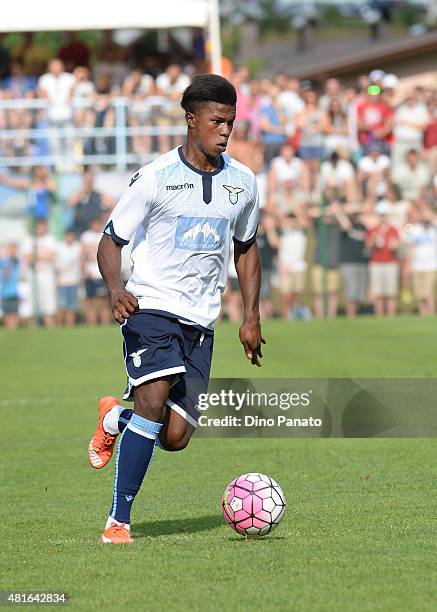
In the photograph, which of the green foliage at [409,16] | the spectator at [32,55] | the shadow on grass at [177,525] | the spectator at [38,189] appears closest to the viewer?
the shadow on grass at [177,525]

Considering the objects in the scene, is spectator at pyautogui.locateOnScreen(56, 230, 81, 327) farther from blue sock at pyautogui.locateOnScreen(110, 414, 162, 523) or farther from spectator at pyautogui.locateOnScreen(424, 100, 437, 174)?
blue sock at pyautogui.locateOnScreen(110, 414, 162, 523)

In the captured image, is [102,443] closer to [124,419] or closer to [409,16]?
[124,419]

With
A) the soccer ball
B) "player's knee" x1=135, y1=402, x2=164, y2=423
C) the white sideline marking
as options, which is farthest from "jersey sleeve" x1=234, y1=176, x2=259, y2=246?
the white sideline marking

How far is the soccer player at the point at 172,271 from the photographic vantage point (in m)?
6.59

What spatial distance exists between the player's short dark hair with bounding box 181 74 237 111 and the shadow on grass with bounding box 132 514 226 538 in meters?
2.30

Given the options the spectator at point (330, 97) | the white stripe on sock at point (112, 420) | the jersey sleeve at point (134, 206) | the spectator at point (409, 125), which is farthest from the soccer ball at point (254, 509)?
the spectator at point (330, 97)

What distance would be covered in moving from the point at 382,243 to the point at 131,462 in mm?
16957

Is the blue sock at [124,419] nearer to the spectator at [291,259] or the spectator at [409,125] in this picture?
the spectator at [291,259]

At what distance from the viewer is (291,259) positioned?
23.3m

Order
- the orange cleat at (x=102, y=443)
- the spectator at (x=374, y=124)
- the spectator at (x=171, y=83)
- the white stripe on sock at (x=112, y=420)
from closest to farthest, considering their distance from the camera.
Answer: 1. the white stripe on sock at (x=112, y=420)
2. the orange cleat at (x=102, y=443)
3. the spectator at (x=374, y=124)
4. the spectator at (x=171, y=83)

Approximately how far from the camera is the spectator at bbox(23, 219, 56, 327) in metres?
23.5

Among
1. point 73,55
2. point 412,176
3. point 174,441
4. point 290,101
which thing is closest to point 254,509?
point 174,441

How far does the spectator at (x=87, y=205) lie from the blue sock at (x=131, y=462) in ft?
56.6

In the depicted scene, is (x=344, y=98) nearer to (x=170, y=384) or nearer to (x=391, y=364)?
(x=391, y=364)
